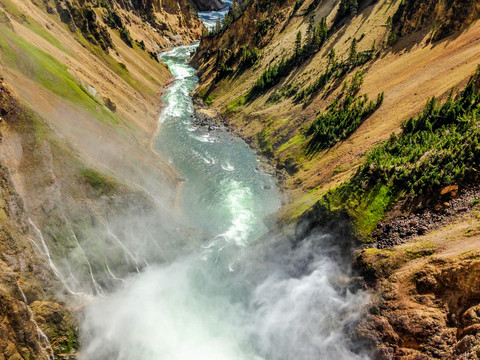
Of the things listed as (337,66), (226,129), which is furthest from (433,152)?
(226,129)

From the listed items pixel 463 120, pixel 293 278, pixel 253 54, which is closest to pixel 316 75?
pixel 253 54

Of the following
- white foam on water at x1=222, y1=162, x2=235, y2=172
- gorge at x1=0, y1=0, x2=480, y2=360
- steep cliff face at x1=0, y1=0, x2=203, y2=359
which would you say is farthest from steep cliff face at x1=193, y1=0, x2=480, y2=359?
steep cliff face at x1=0, y1=0, x2=203, y2=359

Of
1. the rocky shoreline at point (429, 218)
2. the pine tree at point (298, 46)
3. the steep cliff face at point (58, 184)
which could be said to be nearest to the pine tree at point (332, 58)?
the pine tree at point (298, 46)

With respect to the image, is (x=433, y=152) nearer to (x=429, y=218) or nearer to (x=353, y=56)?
(x=429, y=218)

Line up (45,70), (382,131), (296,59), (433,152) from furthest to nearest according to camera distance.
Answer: (296,59) → (45,70) → (382,131) → (433,152)

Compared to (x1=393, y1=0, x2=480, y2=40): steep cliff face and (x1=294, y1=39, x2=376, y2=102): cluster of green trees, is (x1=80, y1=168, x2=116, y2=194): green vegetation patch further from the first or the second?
(x1=393, y1=0, x2=480, y2=40): steep cliff face
